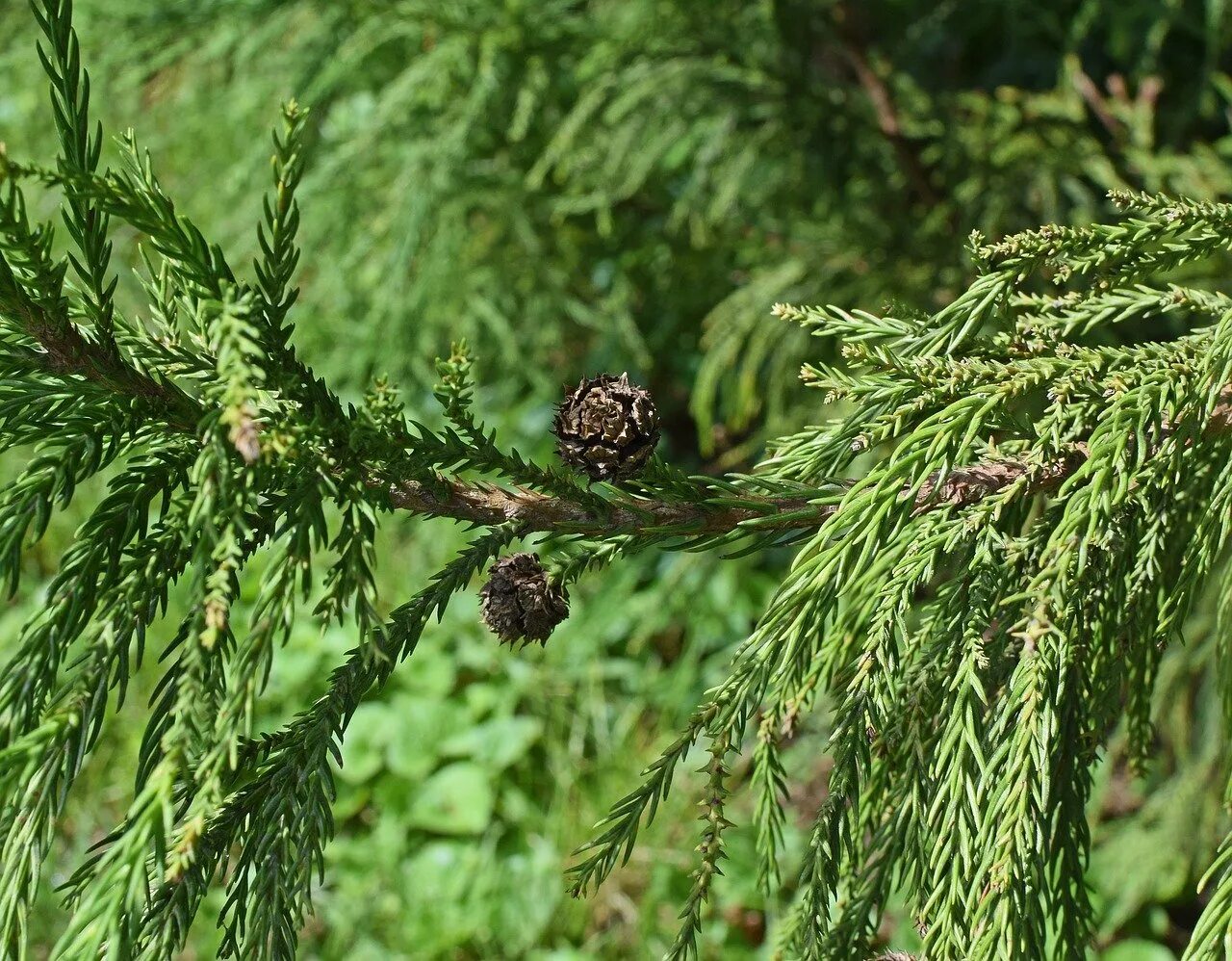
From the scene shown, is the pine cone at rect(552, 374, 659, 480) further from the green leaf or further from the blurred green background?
the green leaf

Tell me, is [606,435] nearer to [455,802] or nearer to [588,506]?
[588,506]

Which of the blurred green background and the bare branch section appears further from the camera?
the blurred green background

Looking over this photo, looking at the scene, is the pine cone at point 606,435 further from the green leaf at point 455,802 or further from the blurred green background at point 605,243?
the green leaf at point 455,802

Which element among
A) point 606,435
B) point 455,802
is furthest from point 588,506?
point 455,802

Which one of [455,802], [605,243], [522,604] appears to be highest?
[605,243]

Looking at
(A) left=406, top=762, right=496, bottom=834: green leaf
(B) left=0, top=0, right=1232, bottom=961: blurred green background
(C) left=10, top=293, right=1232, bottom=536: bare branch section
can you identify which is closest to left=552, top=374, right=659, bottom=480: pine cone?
(C) left=10, top=293, right=1232, bottom=536: bare branch section

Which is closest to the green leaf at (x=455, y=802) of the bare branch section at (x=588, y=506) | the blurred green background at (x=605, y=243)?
the blurred green background at (x=605, y=243)
